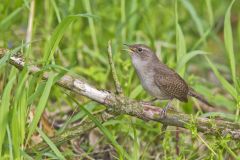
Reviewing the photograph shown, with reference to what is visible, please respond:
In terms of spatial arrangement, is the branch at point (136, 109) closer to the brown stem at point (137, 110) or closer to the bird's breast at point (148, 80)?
the brown stem at point (137, 110)

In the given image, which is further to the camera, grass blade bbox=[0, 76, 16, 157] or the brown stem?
the brown stem

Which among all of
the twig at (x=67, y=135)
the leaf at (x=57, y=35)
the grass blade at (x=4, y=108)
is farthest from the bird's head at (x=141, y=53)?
the grass blade at (x=4, y=108)

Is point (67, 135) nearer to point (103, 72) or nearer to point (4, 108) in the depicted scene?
point (4, 108)

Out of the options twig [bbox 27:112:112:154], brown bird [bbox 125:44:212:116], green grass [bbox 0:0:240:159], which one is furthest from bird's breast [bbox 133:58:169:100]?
twig [bbox 27:112:112:154]

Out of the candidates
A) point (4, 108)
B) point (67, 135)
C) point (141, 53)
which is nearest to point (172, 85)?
point (141, 53)

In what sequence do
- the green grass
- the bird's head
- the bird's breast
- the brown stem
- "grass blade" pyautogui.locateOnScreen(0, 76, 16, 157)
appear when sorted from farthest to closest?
the bird's head → the bird's breast → the brown stem → the green grass → "grass blade" pyautogui.locateOnScreen(0, 76, 16, 157)

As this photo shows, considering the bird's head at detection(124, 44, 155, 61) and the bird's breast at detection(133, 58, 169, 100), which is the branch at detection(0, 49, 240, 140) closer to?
the bird's breast at detection(133, 58, 169, 100)
